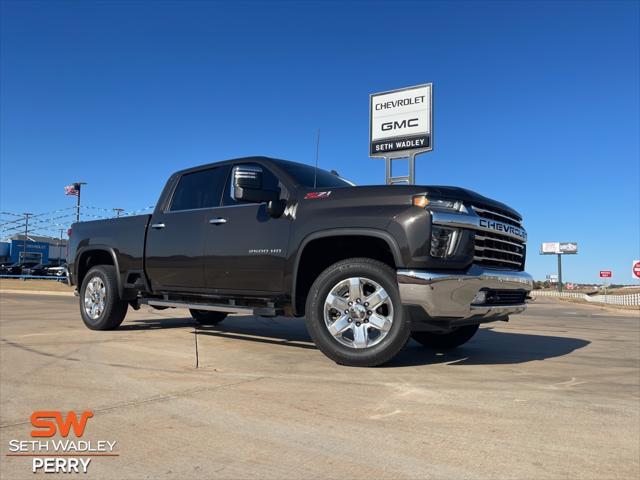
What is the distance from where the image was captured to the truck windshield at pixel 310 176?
5.55 m

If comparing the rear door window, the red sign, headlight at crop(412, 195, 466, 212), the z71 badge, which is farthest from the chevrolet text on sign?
the red sign

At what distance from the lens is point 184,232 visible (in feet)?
20.2

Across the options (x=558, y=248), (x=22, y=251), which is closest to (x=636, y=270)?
(x=22, y=251)

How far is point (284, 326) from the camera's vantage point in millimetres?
8250

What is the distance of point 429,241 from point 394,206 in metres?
0.47

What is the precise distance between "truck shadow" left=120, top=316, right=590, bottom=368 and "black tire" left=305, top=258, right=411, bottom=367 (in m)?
0.32

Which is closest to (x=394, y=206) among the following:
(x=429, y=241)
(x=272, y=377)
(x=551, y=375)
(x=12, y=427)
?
(x=429, y=241)

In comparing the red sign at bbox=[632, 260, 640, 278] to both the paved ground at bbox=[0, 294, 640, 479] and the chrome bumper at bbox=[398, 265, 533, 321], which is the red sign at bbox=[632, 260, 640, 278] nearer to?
the paved ground at bbox=[0, 294, 640, 479]

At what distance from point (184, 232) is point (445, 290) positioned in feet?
11.1

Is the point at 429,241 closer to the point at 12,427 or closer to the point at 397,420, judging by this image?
the point at 397,420

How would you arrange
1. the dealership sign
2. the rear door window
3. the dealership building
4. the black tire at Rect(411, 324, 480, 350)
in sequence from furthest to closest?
the dealership sign
the dealership building
the rear door window
the black tire at Rect(411, 324, 480, 350)

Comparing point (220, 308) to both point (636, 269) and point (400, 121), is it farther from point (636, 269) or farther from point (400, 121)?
point (636, 269)

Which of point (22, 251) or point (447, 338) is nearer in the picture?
point (447, 338)

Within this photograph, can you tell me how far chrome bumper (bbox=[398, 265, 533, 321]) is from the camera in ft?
13.6
